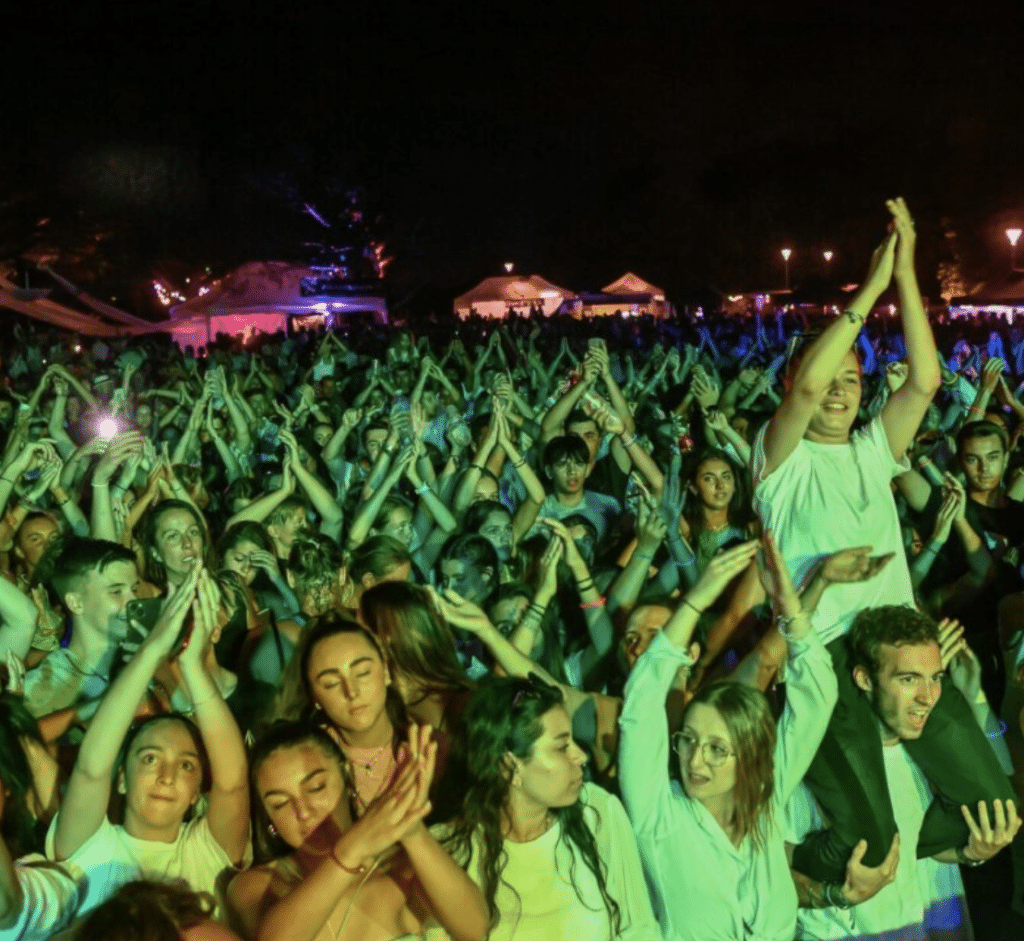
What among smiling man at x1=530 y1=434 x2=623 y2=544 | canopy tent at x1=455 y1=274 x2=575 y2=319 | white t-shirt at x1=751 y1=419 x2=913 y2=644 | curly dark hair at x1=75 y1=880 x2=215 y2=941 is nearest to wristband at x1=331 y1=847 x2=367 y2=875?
curly dark hair at x1=75 y1=880 x2=215 y2=941

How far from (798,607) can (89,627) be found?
207 centimetres

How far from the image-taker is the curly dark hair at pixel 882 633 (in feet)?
10.3

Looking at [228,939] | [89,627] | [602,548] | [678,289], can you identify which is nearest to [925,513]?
[602,548]

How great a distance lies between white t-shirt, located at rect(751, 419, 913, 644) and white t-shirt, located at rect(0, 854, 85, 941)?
1921 millimetres

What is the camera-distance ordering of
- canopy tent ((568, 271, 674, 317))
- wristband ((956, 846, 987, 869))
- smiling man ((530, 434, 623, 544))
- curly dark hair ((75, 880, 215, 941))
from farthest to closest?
canopy tent ((568, 271, 674, 317)), smiling man ((530, 434, 623, 544)), wristband ((956, 846, 987, 869)), curly dark hair ((75, 880, 215, 941))

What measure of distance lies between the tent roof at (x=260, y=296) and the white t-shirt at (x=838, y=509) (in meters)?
23.8

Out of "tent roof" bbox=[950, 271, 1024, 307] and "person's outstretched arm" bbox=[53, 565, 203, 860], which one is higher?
"tent roof" bbox=[950, 271, 1024, 307]

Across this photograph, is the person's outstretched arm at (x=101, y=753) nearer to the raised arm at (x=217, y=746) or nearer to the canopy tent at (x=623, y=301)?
the raised arm at (x=217, y=746)

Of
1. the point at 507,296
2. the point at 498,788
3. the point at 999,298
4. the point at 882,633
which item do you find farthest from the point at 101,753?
the point at 507,296

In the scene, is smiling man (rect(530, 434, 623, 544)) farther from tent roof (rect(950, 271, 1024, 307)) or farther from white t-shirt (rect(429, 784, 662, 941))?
tent roof (rect(950, 271, 1024, 307))

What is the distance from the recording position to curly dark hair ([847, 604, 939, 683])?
10.3 feet

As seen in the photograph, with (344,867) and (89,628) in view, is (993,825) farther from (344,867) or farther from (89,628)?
(89,628)

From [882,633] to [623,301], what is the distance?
36.3 metres

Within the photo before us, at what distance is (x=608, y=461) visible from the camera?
712cm
